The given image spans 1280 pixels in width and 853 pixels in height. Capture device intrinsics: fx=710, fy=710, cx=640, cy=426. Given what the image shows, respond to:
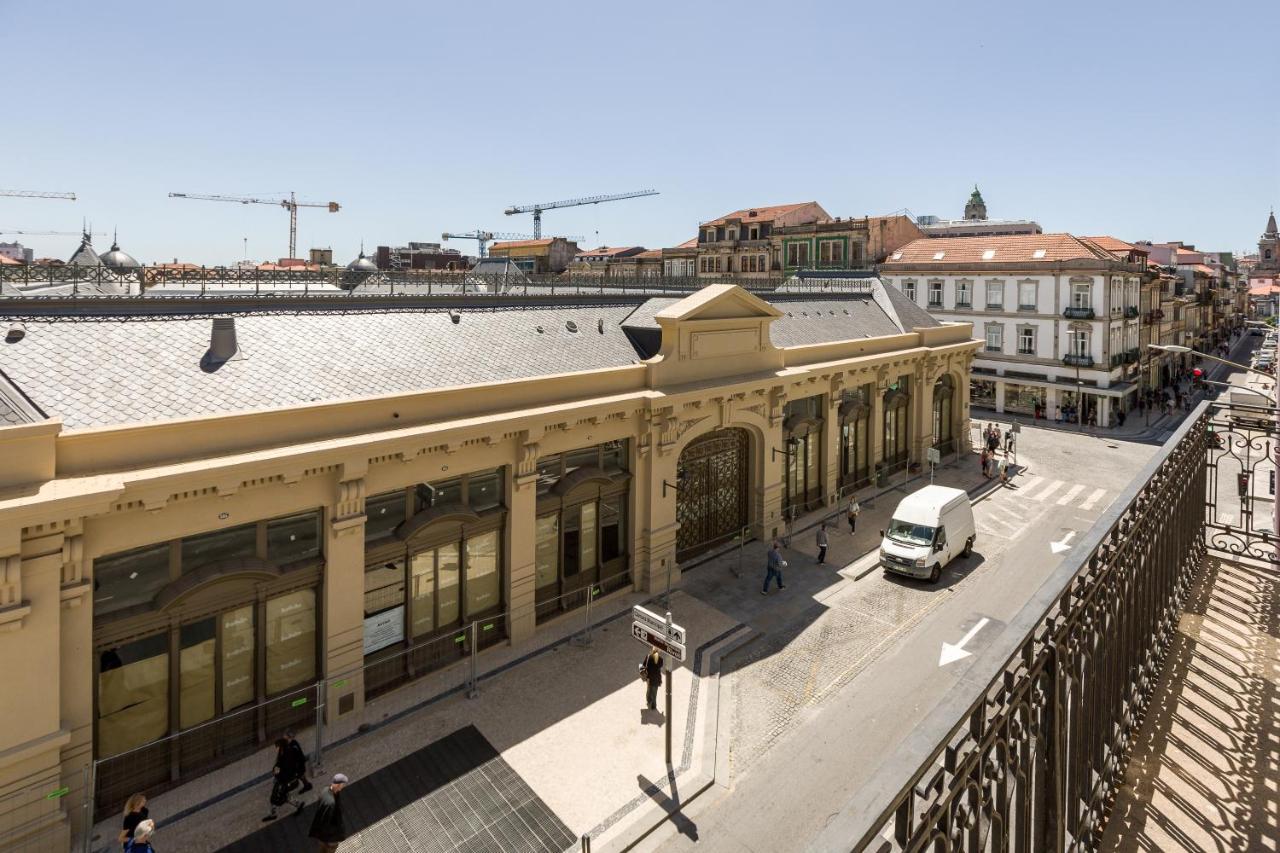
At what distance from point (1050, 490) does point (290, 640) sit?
31.4 metres

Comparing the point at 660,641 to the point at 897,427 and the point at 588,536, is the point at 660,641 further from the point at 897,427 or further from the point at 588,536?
the point at 897,427

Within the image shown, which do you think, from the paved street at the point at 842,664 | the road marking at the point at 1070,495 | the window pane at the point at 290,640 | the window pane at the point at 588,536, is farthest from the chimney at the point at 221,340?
the road marking at the point at 1070,495

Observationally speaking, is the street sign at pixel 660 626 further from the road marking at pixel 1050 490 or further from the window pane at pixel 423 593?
the road marking at pixel 1050 490

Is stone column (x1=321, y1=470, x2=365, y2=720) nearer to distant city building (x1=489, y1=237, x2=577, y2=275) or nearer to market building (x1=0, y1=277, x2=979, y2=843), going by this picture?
market building (x1=0, y1=277, x2=979, y2=843)

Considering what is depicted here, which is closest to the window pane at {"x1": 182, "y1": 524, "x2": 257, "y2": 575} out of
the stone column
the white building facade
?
the stone column

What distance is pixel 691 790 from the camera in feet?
43.6

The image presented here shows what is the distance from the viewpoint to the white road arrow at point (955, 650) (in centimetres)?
1797

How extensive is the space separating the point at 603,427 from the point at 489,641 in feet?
21.0

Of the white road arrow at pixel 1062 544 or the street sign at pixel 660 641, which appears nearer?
the street sign at pixel 660 641

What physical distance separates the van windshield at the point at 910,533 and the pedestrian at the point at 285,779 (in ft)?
59.7

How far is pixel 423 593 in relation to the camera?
663 inches

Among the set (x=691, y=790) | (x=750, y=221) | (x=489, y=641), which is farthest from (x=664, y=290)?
(x=750, y=221)

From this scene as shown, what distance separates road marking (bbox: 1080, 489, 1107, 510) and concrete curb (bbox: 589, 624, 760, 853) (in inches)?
833

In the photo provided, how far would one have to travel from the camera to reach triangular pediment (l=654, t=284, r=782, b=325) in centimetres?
2184
